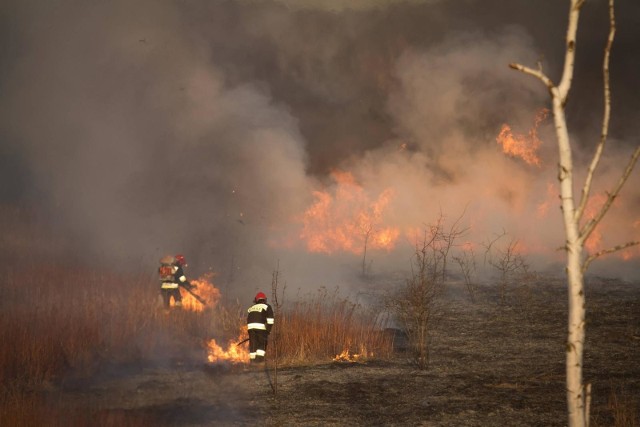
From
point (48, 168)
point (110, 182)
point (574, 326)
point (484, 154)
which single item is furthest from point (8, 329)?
point (484, 154)

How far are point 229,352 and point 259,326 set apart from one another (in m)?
1.42

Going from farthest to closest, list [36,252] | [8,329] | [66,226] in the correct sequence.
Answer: [66,226]
[36,252]
[8,329]

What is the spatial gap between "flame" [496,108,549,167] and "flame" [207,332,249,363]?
17.4m

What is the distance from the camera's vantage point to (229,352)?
11766 millimetres

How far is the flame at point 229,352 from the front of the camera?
11.3 meters

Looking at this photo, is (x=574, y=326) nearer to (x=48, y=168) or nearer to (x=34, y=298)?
(x=34, y=298)

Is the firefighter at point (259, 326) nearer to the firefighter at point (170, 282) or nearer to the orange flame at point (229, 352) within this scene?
the orange flame at point (229, 352)

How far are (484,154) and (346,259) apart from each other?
7990 mm

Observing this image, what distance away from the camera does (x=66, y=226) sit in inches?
873

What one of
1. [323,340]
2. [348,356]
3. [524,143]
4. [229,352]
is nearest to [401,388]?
[348,356]

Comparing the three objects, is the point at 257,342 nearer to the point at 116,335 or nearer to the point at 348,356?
the point at 348,356

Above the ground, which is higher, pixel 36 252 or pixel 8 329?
pixel 36 252

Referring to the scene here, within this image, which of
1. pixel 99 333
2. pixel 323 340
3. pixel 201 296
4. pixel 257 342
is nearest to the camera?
pixel 257 342

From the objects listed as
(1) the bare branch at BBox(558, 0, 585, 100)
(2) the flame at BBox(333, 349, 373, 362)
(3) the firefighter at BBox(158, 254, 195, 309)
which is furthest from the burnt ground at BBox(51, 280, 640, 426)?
(1) the bare branch at BBox(558, 0, 585, 100)
